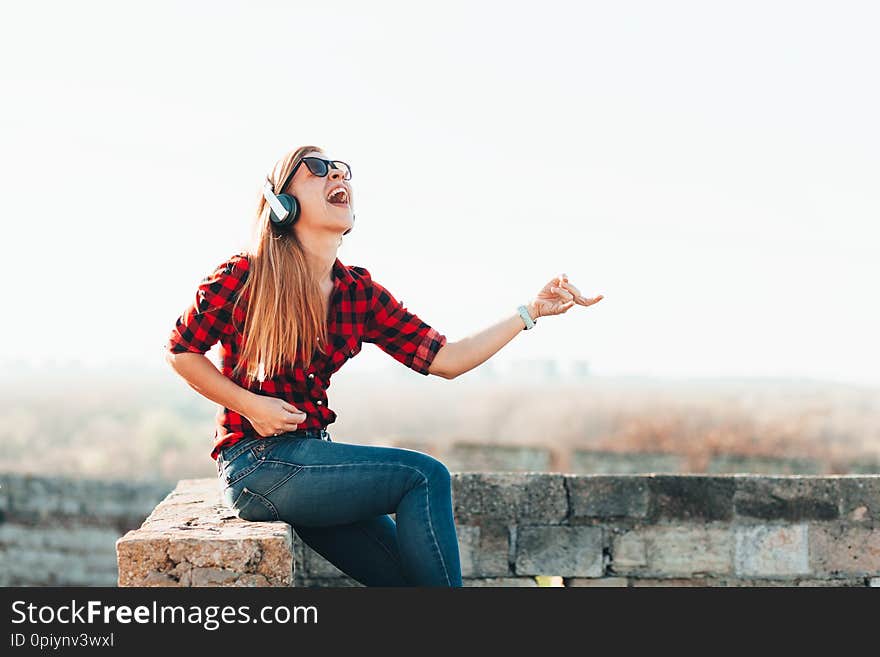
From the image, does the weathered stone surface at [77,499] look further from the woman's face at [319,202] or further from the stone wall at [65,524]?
the woman's face at [319,202]

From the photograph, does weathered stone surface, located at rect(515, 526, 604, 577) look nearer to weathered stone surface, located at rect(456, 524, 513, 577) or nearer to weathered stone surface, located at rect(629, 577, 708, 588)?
weathered stone surface, located at rect(456, 524, 513, 577)

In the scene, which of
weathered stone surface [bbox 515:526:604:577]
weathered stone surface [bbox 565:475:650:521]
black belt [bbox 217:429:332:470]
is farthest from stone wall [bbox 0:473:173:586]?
black belt [bbox 217:429:332:470]

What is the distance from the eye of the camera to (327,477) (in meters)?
3.19

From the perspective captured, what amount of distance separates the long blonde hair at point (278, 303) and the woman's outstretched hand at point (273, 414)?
87 mm

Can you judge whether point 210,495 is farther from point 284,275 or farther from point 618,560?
point 618,560

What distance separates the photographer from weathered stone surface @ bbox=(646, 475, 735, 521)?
5.00 meters

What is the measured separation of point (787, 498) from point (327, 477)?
106 inches

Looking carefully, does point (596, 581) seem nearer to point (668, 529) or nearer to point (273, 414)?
point (668, 529)

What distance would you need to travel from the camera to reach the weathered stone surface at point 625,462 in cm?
1404

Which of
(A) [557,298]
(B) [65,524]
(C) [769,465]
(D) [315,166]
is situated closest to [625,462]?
(C) [769,465]

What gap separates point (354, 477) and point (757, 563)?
259 cm


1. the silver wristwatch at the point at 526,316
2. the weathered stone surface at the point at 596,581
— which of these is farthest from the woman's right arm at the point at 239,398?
the weathered stone surface at the point at 596,581

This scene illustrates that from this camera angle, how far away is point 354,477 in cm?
320
